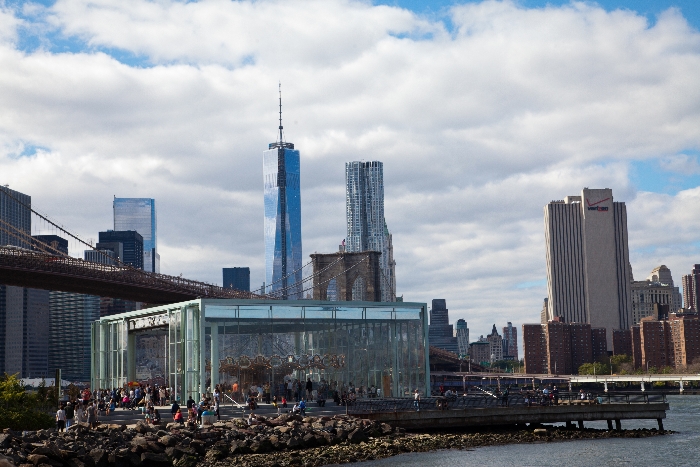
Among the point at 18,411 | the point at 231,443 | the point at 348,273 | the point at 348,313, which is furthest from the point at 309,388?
the point at 348,273

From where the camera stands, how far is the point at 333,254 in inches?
4560

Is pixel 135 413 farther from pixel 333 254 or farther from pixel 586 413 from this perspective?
pixel 333 254

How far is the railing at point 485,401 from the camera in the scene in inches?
1736

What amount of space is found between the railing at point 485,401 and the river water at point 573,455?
2519 millimetres

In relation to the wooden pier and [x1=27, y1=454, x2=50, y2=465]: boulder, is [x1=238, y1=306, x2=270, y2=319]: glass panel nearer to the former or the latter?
the wooden pier

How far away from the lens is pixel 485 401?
46875mm

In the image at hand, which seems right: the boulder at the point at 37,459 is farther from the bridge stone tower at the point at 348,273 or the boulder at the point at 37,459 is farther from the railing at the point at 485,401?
the bridge stone tower at the point at 348,273

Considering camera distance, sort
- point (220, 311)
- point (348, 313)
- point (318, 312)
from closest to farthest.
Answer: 1. point (220, 311)
2. point (318, 312)
3. point (348, 313)

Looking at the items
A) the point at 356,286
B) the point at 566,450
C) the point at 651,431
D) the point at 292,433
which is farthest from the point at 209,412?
the point at 356,286

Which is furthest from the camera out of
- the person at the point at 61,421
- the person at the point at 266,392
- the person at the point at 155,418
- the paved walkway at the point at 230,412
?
the person at the point at 266,392

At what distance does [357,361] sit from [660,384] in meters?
145

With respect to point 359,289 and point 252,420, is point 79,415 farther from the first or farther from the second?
point 359,289

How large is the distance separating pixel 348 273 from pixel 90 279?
45.2 metres

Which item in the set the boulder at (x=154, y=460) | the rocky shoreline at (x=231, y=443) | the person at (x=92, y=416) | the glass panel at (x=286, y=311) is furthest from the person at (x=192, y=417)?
the glass panel at (x=286, y=311)
